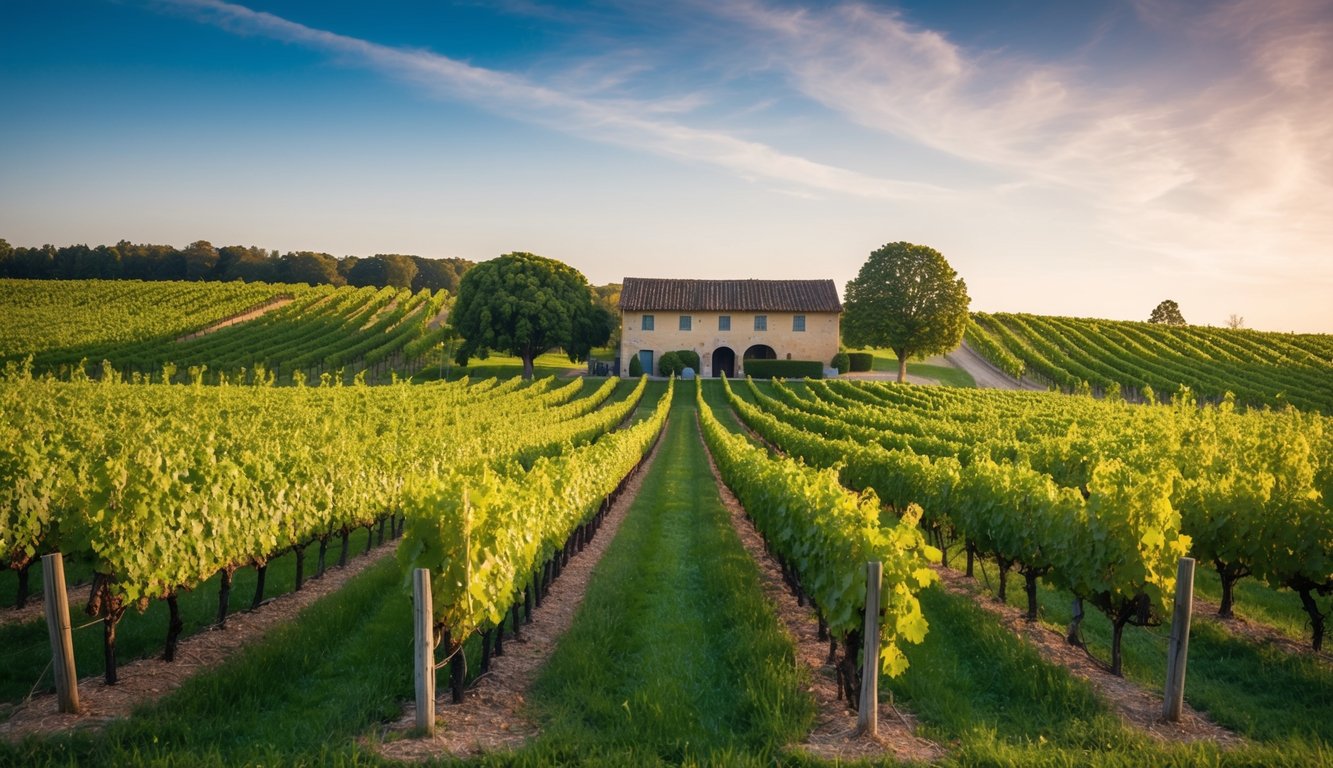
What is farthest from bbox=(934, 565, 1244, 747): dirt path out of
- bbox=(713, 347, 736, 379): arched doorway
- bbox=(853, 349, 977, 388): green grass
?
bbox=(853, 349, 977, 388): green grass

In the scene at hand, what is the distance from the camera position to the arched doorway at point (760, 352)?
2172 inches

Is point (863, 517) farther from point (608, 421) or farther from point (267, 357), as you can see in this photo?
point (267, 357)

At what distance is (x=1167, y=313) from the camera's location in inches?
4247

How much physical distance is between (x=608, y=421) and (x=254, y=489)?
18.5 metres

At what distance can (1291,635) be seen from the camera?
8.42m

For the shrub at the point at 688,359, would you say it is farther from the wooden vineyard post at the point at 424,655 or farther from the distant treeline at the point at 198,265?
the distant treeline at the point at 198,265

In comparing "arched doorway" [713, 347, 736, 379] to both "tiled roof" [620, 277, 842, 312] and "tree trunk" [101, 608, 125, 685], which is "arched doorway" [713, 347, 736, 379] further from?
"tree trunk" [101, 608, 125, 685]

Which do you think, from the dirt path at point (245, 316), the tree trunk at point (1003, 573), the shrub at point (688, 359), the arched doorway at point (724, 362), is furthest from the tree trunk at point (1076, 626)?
the dirt path at point (245, 316)

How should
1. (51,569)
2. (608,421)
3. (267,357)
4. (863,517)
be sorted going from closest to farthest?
(51,569), (863,517), (608,421), (267,357)

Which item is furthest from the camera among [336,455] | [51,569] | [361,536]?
[361,536]

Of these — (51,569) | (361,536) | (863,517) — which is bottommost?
(361,536)

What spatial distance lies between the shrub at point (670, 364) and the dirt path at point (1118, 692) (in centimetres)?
4339

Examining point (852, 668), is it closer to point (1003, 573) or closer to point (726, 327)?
point (1003, 573)

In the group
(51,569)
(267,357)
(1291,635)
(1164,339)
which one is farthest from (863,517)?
(1164,339)
